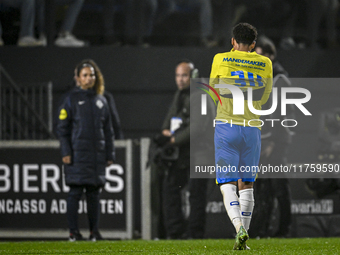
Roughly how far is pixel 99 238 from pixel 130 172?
3.30 ft

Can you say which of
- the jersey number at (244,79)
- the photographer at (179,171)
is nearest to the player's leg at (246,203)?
the jersey number at (244,79)

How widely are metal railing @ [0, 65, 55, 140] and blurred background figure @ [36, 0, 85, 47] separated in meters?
0.79

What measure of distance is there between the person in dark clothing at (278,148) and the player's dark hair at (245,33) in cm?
249

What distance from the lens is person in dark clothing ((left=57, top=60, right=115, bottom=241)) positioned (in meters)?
6.95

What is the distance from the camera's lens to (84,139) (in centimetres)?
699

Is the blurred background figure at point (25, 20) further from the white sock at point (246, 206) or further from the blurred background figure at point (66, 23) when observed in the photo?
the white sock at point (246, 206)

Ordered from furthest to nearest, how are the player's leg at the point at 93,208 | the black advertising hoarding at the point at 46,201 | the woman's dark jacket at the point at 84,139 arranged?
the black advertising hoarding at the point at 46,201
the player's leg at the point at 93,208
the woman's dark jacket at the point at 84,139

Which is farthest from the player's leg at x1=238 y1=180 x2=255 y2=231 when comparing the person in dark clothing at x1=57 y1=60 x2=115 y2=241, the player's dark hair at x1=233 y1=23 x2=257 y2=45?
the person in dark clothing at x1=57 y1=60 x2=115 y2=241

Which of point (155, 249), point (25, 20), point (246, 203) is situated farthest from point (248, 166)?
point (25, 20)

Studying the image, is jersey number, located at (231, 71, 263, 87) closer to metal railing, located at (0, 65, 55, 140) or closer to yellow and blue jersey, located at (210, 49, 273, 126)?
yellow and blue jersey, located at (210, 49, 273, 126)

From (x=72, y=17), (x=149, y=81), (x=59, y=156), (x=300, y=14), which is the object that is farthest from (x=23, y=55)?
(x=300, y=14)

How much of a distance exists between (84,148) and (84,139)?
99 millimetres

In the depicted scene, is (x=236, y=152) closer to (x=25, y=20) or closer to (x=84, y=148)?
(x=84, y=148)

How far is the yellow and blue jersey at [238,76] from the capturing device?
16.3ft
